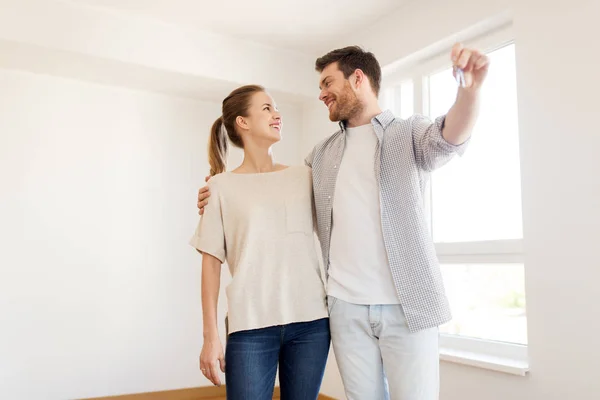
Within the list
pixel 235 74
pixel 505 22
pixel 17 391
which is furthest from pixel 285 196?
pixel 17 391

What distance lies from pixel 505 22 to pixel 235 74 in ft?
5.46

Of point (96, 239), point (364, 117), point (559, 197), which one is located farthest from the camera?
point (96, 239)

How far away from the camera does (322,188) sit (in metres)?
1.63

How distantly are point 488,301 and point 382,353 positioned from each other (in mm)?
1435

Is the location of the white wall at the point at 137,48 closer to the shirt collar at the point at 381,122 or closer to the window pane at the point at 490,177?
the window pane at the point at 490,177

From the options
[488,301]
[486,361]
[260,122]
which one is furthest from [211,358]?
[488,301]

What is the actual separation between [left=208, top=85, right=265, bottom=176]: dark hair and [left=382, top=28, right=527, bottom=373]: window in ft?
3.60

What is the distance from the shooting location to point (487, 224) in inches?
107

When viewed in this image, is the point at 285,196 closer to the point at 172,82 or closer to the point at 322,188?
A: the point at 322,188

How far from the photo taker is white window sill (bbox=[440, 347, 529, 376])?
2.27 m

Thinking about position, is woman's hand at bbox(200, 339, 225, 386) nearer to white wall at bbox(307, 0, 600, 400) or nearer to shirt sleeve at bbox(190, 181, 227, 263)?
shirt sleeve at bbox(190, 181, 227, 263)

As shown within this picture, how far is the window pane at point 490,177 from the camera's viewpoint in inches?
103

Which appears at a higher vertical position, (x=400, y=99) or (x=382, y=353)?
(x=400, y=99)

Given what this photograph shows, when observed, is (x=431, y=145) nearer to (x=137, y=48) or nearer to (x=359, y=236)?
(x=359, y=236)
